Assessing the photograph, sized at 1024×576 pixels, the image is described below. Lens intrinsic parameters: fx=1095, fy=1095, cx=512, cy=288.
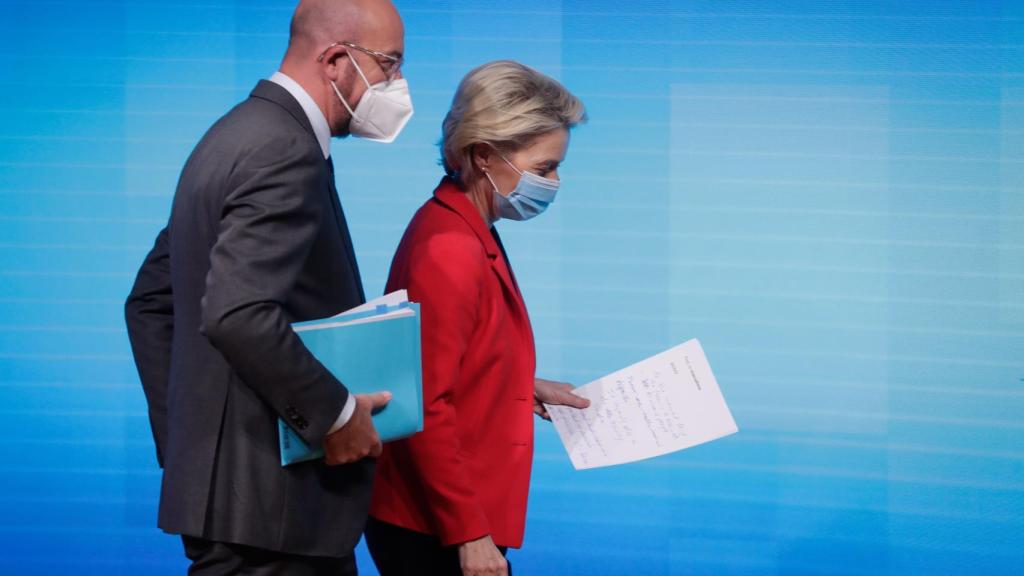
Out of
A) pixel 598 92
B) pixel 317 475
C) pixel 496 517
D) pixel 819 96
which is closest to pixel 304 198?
pixel 317 475

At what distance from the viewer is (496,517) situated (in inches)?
65.1

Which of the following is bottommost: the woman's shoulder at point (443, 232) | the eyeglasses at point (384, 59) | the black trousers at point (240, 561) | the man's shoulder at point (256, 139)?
the black trousers at point (240, 561)

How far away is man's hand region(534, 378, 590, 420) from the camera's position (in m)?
1.87

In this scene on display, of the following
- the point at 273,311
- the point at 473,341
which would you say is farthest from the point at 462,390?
the point at 273,311

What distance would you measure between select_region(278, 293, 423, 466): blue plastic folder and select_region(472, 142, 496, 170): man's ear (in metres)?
0.38

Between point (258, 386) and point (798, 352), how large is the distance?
6.30 ft

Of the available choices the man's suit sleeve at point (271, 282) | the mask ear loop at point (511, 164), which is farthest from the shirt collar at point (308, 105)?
the mask ear loop at point (511, 164)

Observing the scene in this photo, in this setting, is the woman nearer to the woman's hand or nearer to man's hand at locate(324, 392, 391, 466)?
the woman's hand

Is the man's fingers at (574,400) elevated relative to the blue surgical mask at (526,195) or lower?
lower

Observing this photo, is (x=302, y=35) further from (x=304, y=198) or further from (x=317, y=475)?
(x=317, y=475)

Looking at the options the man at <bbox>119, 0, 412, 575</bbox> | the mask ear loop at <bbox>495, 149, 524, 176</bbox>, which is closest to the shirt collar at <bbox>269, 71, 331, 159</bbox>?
the man at <bbox>119, 0, 412, 575</bbox>

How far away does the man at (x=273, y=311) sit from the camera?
124 cm

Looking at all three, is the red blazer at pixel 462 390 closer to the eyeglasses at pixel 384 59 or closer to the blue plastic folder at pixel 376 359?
the blue plastic folder at pixel 376 359

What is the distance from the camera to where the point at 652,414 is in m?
1.80
